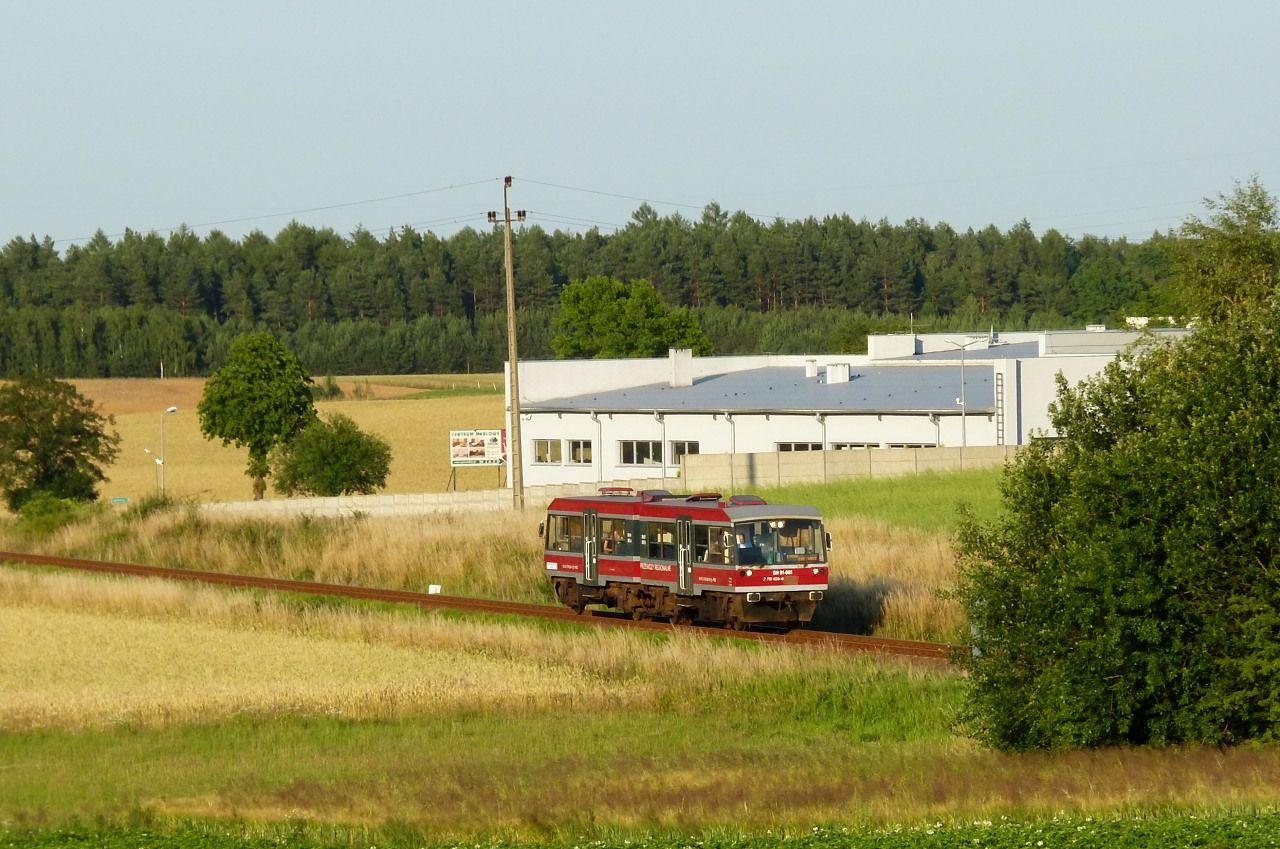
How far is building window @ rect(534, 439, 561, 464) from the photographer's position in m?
77.8

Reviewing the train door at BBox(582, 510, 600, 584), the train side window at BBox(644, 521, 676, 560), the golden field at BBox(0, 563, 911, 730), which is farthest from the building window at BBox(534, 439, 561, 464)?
the train side window at BBox(644, 521, 676, 560)

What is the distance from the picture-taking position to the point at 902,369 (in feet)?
264

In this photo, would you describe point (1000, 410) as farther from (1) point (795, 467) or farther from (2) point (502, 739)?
(2) point (502, 739)

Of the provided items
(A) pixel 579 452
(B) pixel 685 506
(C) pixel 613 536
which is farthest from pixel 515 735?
(A) pixel 579 452

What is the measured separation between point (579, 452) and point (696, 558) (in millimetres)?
43082

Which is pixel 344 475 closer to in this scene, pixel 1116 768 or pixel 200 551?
pixel 200 551

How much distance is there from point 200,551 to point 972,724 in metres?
37.0

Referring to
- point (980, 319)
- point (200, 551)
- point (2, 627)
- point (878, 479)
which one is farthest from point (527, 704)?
point (980, 319)

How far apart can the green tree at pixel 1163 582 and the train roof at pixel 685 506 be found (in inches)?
472

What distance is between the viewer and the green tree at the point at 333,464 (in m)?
80.8

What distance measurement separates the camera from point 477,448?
74.2 metres

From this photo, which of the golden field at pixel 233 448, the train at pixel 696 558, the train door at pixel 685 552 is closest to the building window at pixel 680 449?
the golden field at pixel 233 448

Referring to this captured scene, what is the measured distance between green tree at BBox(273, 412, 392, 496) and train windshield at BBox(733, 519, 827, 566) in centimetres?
4901

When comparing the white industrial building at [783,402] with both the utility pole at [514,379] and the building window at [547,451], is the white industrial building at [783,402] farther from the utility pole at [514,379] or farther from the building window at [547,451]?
the utility pole at [514,379]
